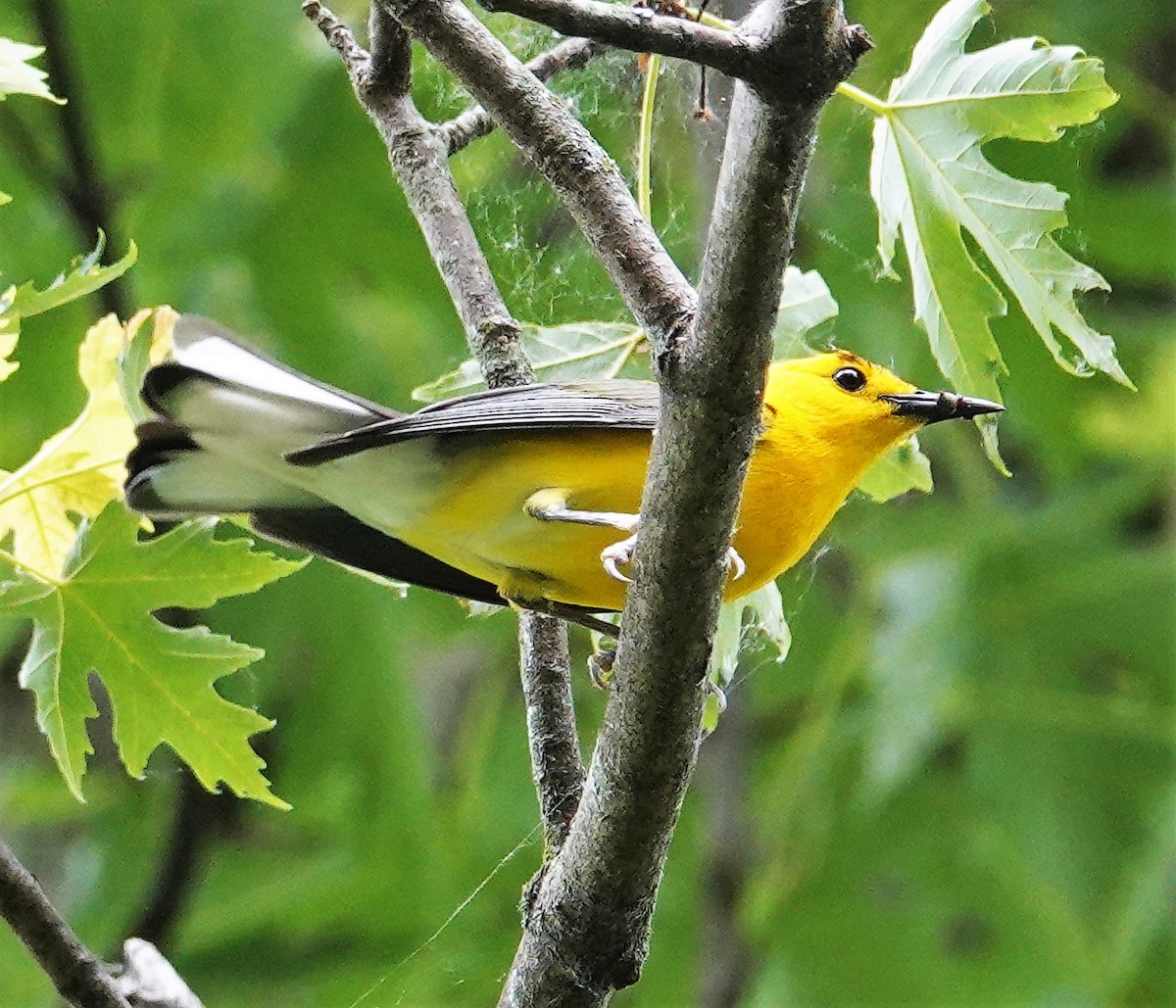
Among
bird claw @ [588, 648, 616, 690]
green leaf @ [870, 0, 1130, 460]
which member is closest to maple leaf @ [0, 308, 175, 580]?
bird claw @ [588, 648, 616, 690]

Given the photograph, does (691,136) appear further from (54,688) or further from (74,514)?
(54,688)

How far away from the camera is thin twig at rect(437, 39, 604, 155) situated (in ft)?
7.73

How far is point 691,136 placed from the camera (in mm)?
2723

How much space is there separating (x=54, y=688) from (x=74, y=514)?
1.41 feet

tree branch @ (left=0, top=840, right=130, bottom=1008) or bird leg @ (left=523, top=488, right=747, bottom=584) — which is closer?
tree branch @ (left=0, top=840, right=130, bottom=1008)

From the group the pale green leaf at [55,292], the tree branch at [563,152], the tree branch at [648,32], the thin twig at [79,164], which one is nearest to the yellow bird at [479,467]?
the pale green leaf at [55,292]

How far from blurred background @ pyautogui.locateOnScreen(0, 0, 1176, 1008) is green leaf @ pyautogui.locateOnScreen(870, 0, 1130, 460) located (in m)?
0.78

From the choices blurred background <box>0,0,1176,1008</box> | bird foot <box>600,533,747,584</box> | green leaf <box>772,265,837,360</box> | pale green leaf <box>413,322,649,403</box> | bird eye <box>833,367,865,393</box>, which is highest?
green leaf <box>772,265,837,360</box>

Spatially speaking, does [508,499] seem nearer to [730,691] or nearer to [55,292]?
A: [55,292]

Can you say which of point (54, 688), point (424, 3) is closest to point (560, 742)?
point (54, 688)

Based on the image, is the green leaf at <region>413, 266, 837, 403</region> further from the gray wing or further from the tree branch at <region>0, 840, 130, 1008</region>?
the tree branch at <region>0, 840, 130, 1008</region>

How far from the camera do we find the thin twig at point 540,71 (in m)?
2.36

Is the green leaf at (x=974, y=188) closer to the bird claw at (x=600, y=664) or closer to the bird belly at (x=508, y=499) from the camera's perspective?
the bird belly at (x=508, y=499)

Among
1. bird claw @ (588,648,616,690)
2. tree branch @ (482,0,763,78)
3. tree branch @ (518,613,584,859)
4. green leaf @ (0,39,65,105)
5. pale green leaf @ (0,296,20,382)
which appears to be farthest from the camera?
bird claw @ (588,648,616,690)
